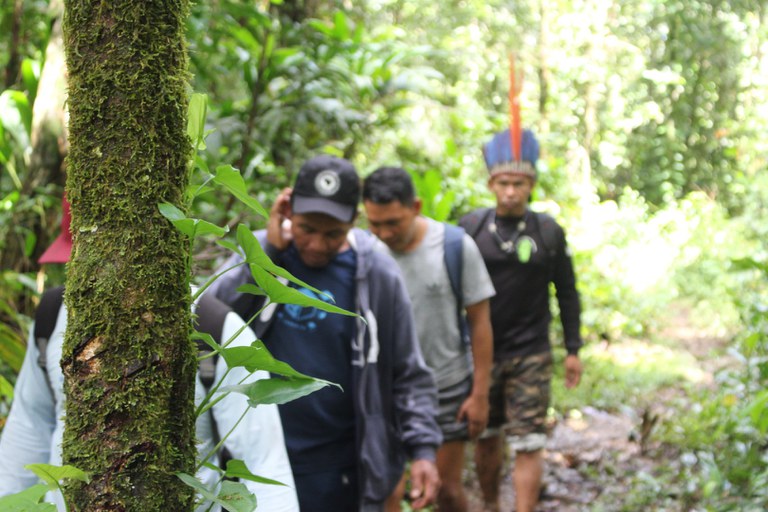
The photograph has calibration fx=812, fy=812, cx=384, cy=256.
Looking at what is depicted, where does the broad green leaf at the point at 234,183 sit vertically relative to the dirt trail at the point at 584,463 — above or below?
above

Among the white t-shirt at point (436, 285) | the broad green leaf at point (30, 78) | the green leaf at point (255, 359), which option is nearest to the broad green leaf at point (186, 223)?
the green leaf at point (255, 359)

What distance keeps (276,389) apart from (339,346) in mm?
1677

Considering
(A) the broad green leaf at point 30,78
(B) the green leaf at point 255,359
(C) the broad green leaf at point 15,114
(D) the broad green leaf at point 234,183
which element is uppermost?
(A) the broad green leaf at point 30,78

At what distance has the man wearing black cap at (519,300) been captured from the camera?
456cm

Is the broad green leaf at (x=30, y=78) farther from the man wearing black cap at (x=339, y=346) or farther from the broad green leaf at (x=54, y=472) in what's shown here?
the broad green leaf at (x=54, y=472)

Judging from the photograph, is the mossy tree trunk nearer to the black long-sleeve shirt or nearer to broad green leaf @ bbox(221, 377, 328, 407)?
broad green leaf @ bbox(221, 377, 328, 407)

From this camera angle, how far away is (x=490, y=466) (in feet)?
15.6

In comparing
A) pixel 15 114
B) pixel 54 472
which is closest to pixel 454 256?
pixel 15 114

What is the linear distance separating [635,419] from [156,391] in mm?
6671

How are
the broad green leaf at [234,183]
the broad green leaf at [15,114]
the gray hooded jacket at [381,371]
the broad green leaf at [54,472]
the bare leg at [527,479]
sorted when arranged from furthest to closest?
the bare leg at [527,479], the broad green leaf at [15,114], the gray hooded jacket at [381,371], the broad green leaf at [234,183], the broad green leaf at [54,472]

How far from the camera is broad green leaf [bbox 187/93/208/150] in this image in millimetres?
1034

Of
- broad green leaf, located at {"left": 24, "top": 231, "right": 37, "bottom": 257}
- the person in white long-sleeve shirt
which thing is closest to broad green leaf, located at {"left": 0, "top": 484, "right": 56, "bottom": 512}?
the person in white long-sleeve shirt

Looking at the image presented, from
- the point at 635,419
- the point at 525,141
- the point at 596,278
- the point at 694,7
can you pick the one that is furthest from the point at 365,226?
the point at 694,7

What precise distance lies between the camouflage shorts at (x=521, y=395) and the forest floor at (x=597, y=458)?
0.92m
